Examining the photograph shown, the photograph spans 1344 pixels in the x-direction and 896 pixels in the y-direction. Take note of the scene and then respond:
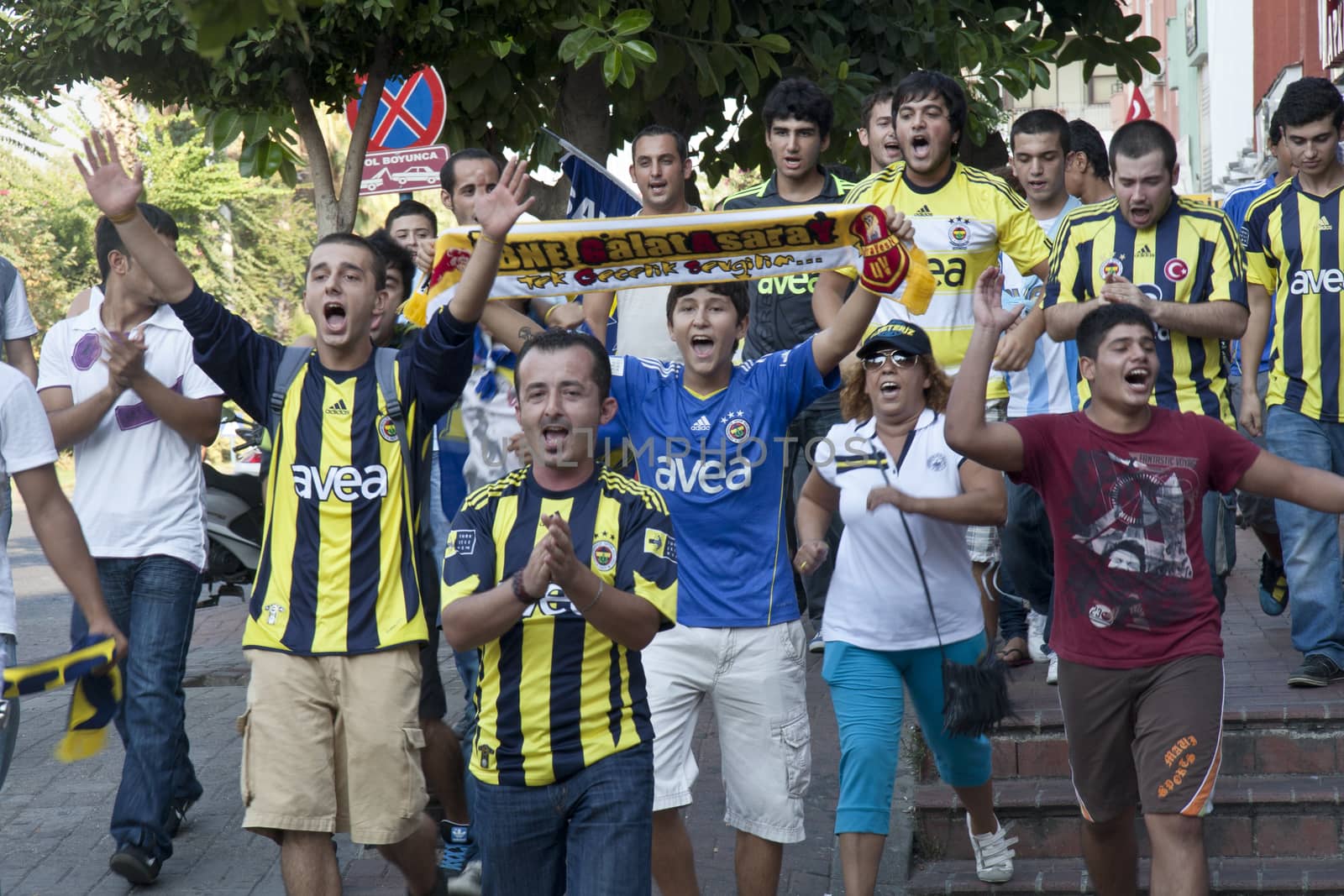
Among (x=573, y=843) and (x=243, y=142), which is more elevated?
(x=243, y=142)

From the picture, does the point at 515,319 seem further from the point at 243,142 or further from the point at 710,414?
the point at 243,142

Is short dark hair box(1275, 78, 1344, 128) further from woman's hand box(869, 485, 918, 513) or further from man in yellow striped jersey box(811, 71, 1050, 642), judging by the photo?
woman's hand box(869, 485, 918, 513)

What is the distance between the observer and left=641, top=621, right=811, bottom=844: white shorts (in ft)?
17.0

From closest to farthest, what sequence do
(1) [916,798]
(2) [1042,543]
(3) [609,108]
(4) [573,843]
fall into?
(4) [573,843]
(1) [916,798]
(2) [1042,543]
(3) [609,108]

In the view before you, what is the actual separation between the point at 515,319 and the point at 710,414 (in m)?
0.94

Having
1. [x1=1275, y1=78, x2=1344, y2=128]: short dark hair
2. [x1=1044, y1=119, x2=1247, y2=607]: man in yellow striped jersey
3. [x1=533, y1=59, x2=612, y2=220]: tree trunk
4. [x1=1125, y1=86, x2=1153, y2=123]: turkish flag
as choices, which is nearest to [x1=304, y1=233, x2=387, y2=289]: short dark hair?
[x1=1044, y1=119, x2=1247, y2=607]: man in yellow striped jersey

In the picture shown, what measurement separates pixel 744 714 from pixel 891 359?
4.19 ft

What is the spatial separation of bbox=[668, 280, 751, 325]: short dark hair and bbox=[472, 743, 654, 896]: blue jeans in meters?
1.82

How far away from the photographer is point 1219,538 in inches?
243

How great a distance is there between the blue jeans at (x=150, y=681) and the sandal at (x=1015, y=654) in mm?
3680

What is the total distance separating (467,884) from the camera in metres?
5.76

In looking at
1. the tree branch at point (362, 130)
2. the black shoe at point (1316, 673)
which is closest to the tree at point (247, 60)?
the tree branch at point (362, 130)

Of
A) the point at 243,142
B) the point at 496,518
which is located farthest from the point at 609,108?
the point at 496,518

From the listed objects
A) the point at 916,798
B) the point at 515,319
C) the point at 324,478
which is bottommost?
the point at 916,798
